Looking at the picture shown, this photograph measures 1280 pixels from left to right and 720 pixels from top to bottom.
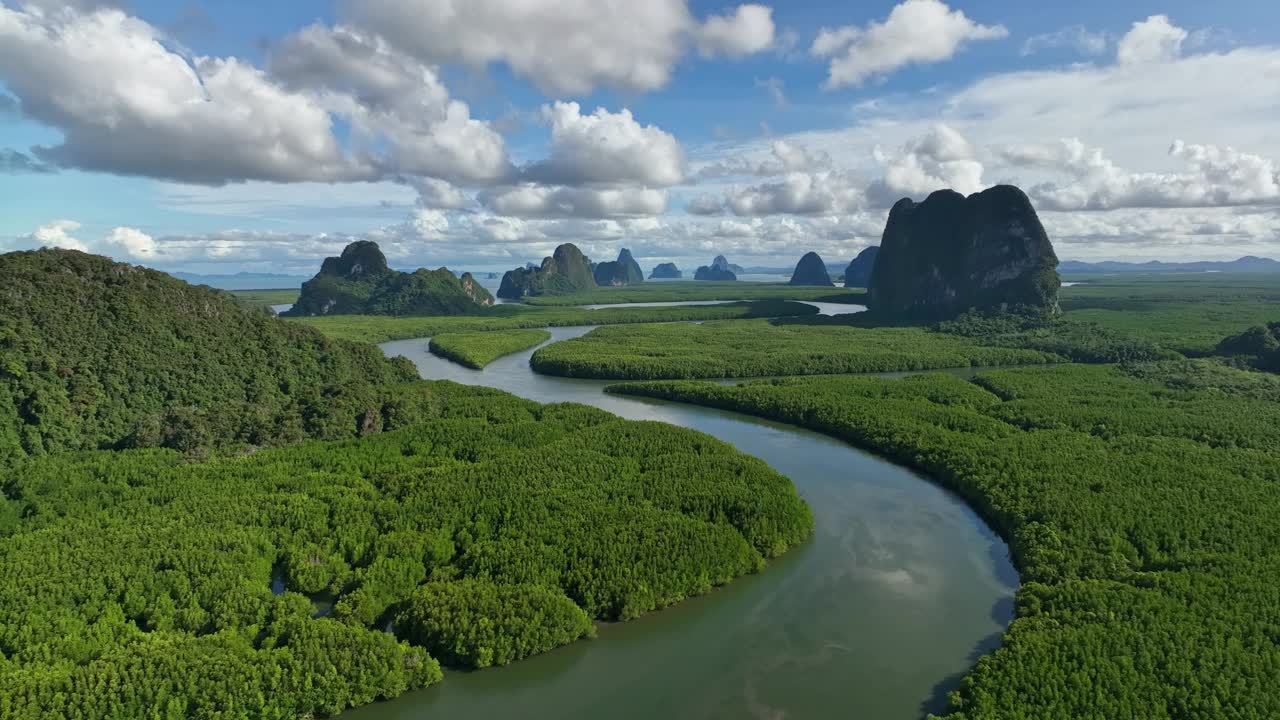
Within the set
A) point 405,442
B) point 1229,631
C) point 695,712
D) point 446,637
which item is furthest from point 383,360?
point 1229,631

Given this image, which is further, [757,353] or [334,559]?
[757,353]

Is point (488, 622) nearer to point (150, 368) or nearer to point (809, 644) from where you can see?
point (809, 644)

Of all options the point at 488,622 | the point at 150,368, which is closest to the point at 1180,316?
the point at 488,622

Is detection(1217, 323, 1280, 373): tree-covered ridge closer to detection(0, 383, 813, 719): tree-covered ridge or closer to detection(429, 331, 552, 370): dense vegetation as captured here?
detection(0, 383, 813, 719): tree-covered ridge

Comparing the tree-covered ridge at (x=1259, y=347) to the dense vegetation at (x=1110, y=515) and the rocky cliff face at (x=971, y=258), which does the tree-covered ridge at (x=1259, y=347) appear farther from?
the rocky cliff face at (x=971, y=258)

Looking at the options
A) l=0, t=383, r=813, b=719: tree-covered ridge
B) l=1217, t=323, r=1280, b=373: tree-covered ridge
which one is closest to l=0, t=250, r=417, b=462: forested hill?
l=0, t=383, r=813, b=719: tree-covered ridge

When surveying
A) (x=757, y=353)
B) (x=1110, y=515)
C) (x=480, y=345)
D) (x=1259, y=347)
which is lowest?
(x=1110, y=515)
